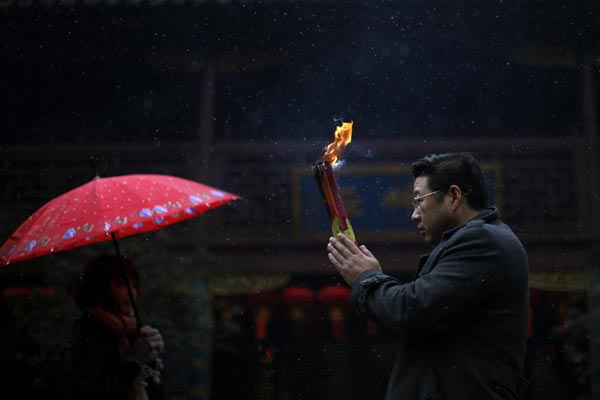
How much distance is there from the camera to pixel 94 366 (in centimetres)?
267

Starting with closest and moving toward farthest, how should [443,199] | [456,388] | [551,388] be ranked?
[456,388] < [443,199] < [551,388]

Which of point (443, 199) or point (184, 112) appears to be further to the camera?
point (184, 112)

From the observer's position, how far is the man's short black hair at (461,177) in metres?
2.11

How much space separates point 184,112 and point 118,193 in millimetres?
1915

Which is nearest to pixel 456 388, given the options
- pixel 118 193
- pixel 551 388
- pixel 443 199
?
pixel 443 199

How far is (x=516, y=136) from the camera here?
179 inches

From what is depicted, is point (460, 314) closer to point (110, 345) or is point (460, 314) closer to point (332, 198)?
point (332, 198)

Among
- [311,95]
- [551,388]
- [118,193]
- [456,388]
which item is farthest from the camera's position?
[311,95]

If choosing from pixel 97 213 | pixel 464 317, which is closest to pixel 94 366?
pixel 97 213

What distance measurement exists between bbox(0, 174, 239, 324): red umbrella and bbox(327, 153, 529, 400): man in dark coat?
1024 millimetres

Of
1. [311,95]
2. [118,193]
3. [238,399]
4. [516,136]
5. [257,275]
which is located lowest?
[238,399]

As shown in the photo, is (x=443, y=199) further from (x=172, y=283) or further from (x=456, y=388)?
(x=172, y=283)

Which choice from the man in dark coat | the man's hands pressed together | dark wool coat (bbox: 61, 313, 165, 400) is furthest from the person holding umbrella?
the man in dark coat

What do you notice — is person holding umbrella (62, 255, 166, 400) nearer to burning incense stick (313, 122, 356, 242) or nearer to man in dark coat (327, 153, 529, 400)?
burning incense stick (313, 122, 356, 242)
